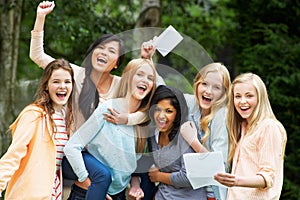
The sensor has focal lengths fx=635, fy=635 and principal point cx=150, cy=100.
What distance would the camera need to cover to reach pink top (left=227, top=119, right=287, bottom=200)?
11.5 ft

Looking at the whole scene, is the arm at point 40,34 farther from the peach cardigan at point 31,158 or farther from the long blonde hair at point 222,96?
the long blonde hair at point 222,96

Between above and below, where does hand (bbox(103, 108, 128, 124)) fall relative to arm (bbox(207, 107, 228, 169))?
above

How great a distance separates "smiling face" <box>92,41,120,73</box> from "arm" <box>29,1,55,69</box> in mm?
313

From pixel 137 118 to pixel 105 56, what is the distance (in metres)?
0.45

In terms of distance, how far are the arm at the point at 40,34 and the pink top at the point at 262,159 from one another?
1352 millimetres

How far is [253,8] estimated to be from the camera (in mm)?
7008

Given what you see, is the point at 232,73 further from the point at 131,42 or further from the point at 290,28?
the point at 131,42

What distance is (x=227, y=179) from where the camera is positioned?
3344mm

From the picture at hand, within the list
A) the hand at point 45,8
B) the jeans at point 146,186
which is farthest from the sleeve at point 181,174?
the hand at point 45,8

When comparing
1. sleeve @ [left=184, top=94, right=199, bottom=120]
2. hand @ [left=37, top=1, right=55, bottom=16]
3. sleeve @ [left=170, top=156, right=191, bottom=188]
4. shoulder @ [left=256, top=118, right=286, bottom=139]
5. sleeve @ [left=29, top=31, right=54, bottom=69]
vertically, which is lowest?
sleeve @ [left=170, top=156, right=191, bottom=188]

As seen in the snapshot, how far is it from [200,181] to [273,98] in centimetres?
304

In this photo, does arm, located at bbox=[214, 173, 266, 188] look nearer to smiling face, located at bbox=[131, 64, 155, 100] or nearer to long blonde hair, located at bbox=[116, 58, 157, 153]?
long blonde hair, located at bbox=[116, 58, 157, 153]

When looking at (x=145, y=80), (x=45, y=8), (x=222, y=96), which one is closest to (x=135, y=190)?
(x=145, y=80)

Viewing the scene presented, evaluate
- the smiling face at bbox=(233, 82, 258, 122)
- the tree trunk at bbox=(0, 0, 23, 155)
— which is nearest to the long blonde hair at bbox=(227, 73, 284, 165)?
the smiling face at bbox=(233, 82, 258, 122)
